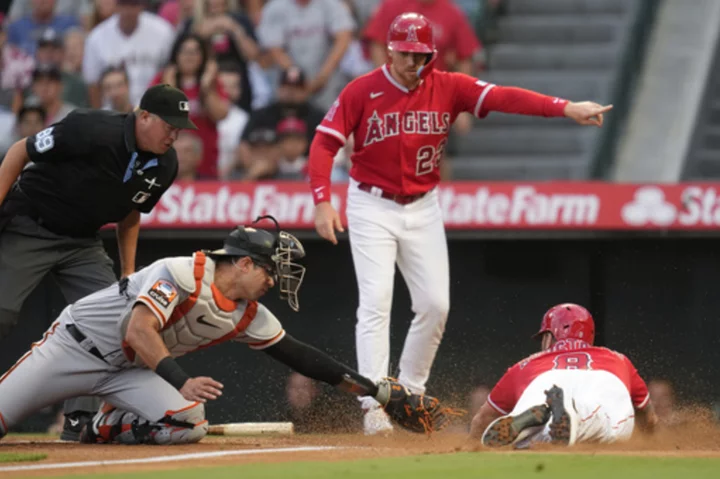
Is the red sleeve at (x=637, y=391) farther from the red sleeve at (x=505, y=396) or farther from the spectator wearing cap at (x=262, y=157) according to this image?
the spectator wearing cap at (x=262, y=157)

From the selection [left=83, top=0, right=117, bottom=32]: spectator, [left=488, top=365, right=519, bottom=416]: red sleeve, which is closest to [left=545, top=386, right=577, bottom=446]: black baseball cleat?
[left=488, top=365, right=519, bottom=416]: red sleeve

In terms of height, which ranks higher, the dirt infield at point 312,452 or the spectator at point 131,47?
the spectator at point 131,47

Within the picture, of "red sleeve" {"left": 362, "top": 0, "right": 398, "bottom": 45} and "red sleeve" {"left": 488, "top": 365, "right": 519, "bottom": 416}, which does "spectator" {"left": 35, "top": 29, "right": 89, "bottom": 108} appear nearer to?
"red sleeve" {"left": 362, "top": 0, "right": 398, "bottom": 45}

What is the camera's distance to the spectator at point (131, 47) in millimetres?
10695

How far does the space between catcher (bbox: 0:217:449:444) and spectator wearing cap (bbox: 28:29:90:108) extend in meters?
4.39

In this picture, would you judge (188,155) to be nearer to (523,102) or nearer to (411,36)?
(411,36)

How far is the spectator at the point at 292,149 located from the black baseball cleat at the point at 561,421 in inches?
162

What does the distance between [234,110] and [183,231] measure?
138 centimetres

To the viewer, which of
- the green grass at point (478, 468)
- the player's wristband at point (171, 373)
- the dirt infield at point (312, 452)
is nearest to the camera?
the green grass at point (478, 468)

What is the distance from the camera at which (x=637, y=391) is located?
687cm

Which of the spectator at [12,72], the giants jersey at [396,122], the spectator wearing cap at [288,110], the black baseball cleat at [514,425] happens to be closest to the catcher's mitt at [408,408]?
the black baseball cleat at [514,425]

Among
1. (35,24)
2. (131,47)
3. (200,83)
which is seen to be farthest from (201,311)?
(35,24)

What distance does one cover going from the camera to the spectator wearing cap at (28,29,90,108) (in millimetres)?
10703

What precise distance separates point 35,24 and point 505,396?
632 centimetres
